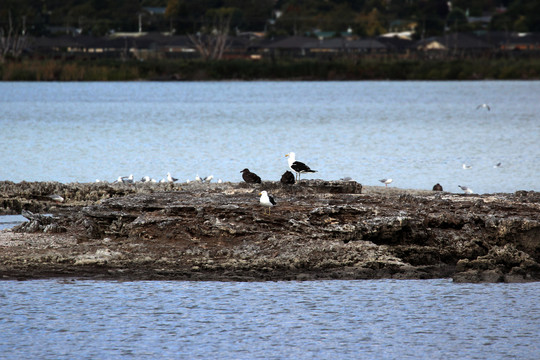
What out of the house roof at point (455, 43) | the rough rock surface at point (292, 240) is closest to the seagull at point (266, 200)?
the rough rock surface at point (292, 240)

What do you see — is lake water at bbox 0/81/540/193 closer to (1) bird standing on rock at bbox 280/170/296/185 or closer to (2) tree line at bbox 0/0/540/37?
(1) bird standing on rock at bbox 280/170/296/185

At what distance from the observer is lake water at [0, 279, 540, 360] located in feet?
42.8

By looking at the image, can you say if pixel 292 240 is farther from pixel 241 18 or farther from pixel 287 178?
pixel 241 18

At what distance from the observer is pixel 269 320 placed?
47.2ft

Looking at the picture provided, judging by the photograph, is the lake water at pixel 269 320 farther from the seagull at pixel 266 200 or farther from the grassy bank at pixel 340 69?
the grassy bank at pixel 340 69

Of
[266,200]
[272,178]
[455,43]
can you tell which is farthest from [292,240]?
[455,43]

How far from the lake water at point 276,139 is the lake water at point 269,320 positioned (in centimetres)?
1389

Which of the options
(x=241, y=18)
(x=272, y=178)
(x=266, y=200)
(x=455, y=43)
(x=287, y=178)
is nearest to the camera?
(x=266, y=200)

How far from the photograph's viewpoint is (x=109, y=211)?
18.1 metres

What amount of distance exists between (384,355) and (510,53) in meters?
118

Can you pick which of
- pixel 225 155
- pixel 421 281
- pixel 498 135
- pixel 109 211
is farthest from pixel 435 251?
pixel 498 135

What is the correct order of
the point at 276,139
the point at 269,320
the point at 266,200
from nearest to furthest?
the point at 269,320 < the point at 266,200 < the point at 276,139

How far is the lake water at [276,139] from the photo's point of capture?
34281 millimetres

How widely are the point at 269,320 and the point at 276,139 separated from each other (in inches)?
1419
